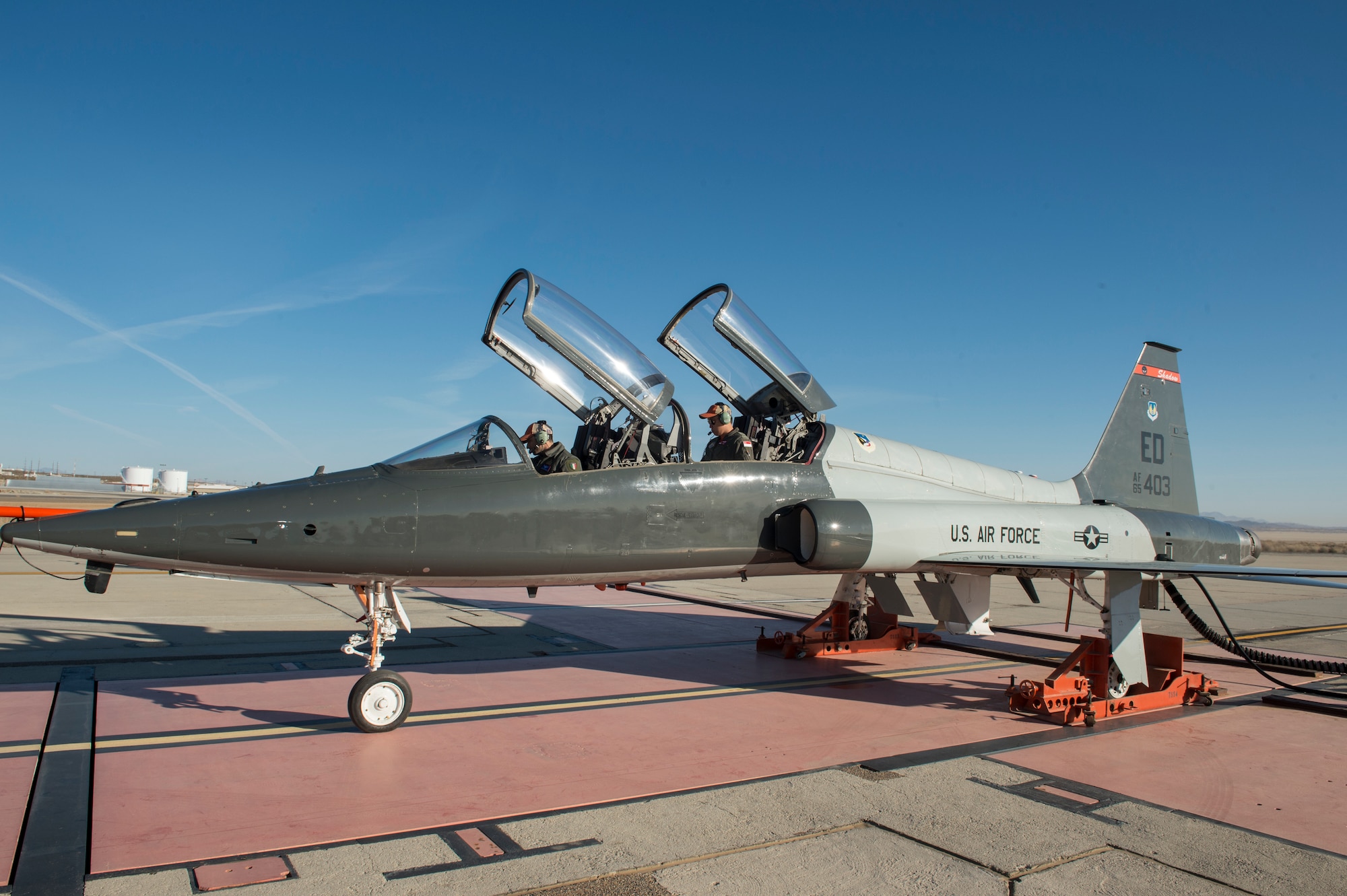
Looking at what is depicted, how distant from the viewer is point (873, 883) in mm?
3691

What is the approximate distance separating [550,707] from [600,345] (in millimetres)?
3194

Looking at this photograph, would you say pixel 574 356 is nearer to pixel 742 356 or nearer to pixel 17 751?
pixel 742 356

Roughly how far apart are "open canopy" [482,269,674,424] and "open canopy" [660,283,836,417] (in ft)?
2.53

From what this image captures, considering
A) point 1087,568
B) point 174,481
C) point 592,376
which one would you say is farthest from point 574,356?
point 174,481

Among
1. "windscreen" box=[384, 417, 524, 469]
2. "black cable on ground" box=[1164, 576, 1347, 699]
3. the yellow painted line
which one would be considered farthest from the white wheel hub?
"black cable on ground" box=[1164, 576, 1347, 699]

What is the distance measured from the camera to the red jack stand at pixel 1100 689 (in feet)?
23.2

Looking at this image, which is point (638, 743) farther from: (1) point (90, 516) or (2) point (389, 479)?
(1) point (90, 516)

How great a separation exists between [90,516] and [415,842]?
10.9 ft

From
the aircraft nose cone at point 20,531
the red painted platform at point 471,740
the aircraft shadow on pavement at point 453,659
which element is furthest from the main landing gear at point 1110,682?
the aircraft nose cone at point 20,531

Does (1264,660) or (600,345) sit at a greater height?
(600,345)

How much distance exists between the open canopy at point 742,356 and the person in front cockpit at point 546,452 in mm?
1619

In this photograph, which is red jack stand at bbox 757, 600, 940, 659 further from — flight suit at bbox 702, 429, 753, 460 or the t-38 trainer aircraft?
flight suit at bbox 702, 429, 753, 460

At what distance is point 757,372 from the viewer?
26.7ft

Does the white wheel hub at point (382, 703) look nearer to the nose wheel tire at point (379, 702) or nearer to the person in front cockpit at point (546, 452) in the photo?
the nose wheel tire at point (379, 702)
